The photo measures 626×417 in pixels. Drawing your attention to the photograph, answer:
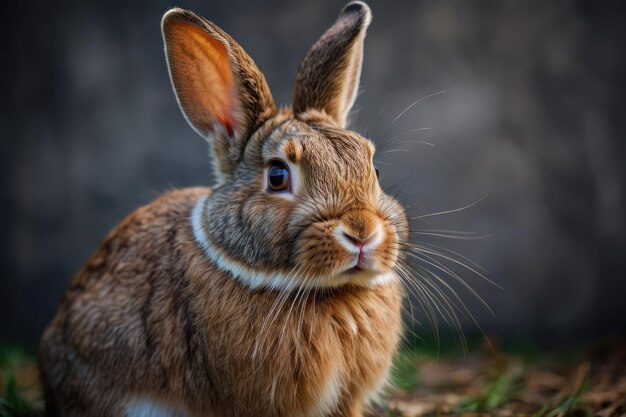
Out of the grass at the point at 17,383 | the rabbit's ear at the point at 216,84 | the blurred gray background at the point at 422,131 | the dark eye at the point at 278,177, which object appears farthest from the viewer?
the blurred gray background at the point at 422,131

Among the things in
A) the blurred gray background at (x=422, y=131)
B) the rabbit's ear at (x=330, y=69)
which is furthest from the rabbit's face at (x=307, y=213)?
the blurred gray background at (x=422, y=131)

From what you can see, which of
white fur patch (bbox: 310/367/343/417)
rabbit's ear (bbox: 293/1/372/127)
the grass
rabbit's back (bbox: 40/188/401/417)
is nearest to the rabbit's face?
rabbit's back (bbox: 40/188/401/417)

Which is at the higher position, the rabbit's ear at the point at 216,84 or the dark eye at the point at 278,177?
the rabbit's ear at the point at 216,84

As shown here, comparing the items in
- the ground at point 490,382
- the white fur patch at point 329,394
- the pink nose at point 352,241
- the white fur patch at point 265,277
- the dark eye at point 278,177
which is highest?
the dark eye at point 278,177

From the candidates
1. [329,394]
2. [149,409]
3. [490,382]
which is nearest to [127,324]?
[149,409]

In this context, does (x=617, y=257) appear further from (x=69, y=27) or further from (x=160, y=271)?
(x=69, y=27)

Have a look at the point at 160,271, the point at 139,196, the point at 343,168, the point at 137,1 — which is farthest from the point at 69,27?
the point at 343,168

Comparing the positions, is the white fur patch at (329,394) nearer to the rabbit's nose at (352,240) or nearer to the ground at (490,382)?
the ground at (490,382)
